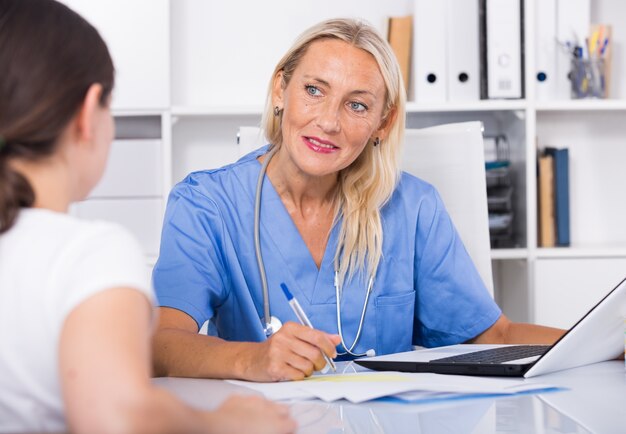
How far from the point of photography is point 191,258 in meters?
1.57

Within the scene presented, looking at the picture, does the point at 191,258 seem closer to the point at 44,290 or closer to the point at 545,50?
the point at 44,290

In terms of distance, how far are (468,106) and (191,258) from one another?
126 centimetres

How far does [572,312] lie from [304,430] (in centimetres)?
183

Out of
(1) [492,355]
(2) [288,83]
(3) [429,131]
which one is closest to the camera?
(1) [492,355]

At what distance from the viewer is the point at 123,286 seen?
0.70m

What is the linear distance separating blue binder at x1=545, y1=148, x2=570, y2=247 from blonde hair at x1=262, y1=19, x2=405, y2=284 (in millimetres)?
965

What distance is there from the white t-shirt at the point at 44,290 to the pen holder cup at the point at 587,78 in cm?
216

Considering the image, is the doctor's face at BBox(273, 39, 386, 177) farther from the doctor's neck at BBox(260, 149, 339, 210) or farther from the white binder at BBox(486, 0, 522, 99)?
the white binder at BBox(486, 0, 522, 99)

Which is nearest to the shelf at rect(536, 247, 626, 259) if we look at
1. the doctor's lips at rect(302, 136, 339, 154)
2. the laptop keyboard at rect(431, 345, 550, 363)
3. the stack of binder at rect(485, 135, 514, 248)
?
the stack of binder at rect(485, 135, 514, 248)

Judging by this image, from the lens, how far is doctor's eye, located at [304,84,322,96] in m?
1.73

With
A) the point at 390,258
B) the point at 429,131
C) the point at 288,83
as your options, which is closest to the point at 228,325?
the point at 390,258

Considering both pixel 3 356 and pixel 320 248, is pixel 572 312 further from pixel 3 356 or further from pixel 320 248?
pixel 3 356

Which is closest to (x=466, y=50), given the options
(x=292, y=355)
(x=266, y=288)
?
(x=266, y=288)

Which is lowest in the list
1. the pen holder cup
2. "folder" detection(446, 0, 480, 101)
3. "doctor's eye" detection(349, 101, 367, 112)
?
"doctor's eye" detection(349, 101, 367, 112)
